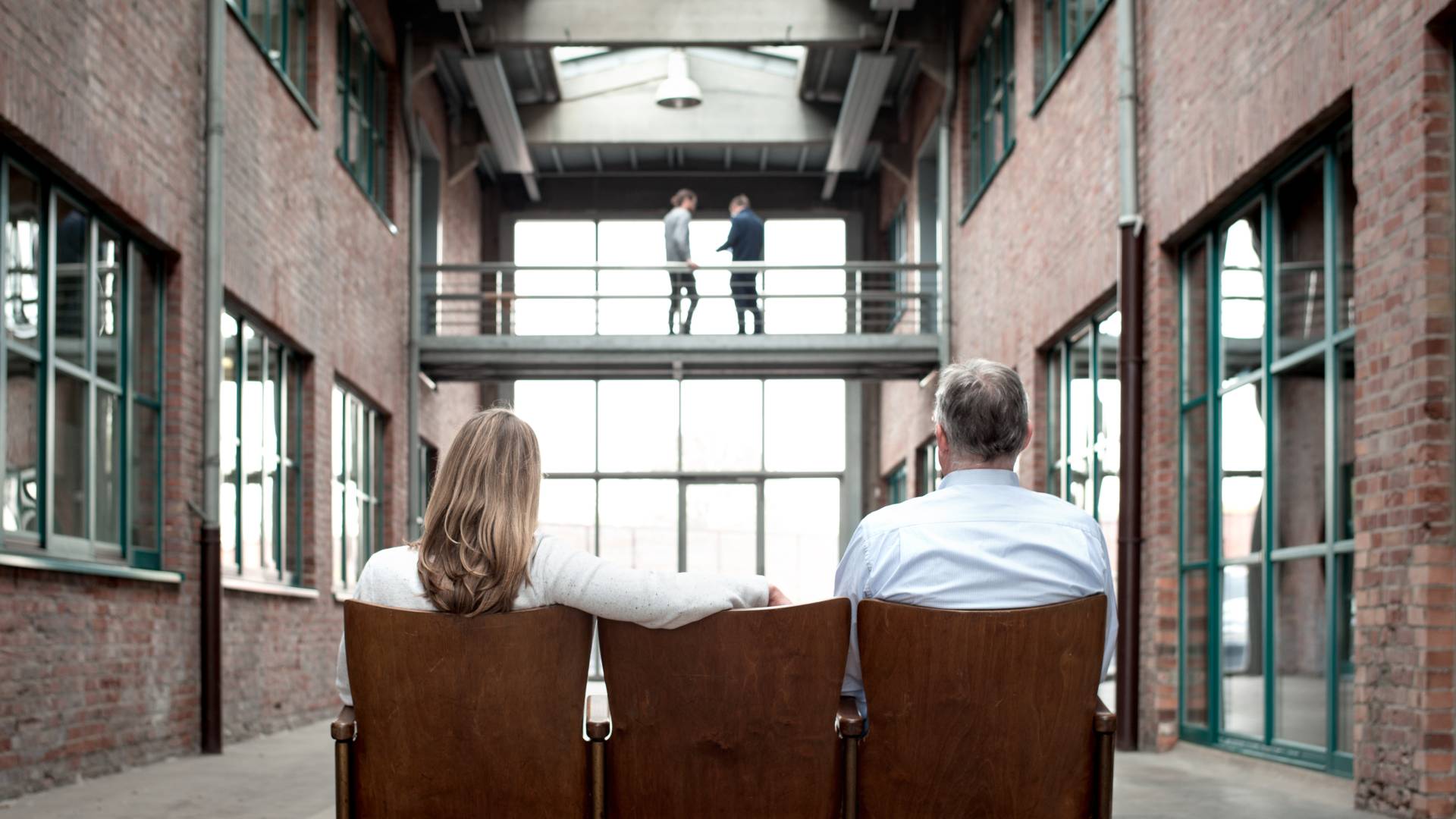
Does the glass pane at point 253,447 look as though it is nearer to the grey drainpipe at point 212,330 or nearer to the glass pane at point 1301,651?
the grey drainpipe at point 212,330

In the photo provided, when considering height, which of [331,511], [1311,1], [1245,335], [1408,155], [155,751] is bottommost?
[155,751]

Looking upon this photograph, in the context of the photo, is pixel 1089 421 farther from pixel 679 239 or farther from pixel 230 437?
pixel 679 239

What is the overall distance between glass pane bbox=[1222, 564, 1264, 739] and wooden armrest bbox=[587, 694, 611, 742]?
217 inches

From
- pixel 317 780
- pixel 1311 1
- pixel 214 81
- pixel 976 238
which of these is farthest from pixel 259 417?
pixel 1311 1

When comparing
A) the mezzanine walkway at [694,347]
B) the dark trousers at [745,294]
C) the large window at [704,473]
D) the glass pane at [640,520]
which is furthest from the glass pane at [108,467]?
the glass pane at [640,520]

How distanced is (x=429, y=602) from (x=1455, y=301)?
4052 millimetres

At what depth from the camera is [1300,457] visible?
7238 millimetres

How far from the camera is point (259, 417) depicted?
11.3 metres

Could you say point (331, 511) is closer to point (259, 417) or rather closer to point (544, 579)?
point (259, 417)

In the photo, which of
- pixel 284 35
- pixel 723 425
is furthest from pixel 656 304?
pixel 284 35

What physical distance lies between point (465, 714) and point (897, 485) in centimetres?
1783

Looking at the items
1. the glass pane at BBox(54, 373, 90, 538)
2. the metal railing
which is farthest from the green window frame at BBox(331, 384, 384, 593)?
the glass pane at BBox(54, 373, 90, 538)

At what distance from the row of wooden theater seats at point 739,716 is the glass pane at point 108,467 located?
19.0 feet

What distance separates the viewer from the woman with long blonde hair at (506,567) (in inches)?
113
